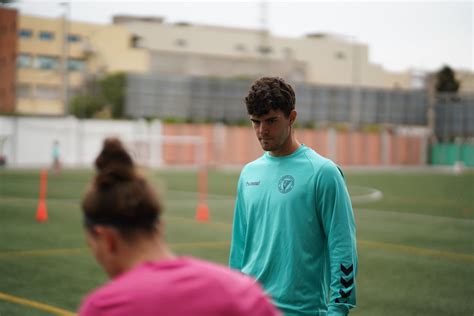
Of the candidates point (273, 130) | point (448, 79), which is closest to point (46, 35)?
point (448, 79)

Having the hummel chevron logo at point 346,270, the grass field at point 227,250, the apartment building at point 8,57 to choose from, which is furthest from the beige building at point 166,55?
the hummel chevron logo at point 346,270

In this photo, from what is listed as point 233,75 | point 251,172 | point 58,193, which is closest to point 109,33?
point 233,75

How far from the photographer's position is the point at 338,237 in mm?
3994

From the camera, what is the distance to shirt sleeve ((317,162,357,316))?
3957 millimetres

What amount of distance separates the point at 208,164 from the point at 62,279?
47.7 m

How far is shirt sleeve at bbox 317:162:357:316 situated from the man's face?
1.00 ft

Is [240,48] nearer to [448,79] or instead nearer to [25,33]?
[25,33]

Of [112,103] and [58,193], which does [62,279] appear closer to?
[58,193]

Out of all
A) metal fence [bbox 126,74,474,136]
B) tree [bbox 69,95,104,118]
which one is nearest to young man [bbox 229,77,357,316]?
metal fence [bbox 126,74,474,136]

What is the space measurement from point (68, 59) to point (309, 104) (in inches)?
921

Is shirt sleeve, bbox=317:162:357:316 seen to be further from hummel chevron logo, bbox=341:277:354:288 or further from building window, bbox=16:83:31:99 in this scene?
building window, bbox=16:83:31:99

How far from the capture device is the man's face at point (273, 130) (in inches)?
165

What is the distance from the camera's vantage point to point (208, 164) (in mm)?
57969

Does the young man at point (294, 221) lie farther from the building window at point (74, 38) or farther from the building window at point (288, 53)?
the building window at point (288, 53)
